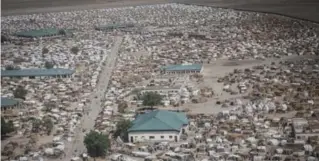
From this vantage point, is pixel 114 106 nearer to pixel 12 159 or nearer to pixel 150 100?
pixel 150 100

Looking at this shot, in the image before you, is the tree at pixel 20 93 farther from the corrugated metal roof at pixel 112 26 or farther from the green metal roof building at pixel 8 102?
the corrugated metal roof at pixel 112 26

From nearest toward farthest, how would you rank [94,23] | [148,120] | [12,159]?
1. [12,159]
2. [148,120]
3. [94,23]

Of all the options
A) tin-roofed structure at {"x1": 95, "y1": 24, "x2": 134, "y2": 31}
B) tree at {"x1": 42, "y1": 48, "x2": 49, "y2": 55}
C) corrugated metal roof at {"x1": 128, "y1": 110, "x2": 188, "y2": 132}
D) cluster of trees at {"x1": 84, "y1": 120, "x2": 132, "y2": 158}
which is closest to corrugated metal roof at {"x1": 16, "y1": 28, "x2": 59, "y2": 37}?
tin-roofed structure at {"x1": 95, "y1": 24, "x2": 134, "y2": 31}

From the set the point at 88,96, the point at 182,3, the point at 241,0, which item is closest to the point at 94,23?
the point at 182,3

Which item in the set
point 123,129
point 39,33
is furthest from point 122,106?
point 39,33

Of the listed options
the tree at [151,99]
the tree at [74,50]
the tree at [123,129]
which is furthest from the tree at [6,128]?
the tree at [74,50]

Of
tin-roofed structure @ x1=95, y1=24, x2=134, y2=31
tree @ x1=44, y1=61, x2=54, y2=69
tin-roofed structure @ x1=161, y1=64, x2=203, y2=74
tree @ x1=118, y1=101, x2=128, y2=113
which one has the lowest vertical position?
tree @ x1=118, y1=101, x2=128, y2=113

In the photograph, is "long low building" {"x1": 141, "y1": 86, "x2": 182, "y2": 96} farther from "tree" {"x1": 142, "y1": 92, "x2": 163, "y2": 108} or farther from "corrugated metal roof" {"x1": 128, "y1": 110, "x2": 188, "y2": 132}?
"corrugated metal roof" {"x1": 128, "y1": 110, "x2": 188, "y2": 132}
